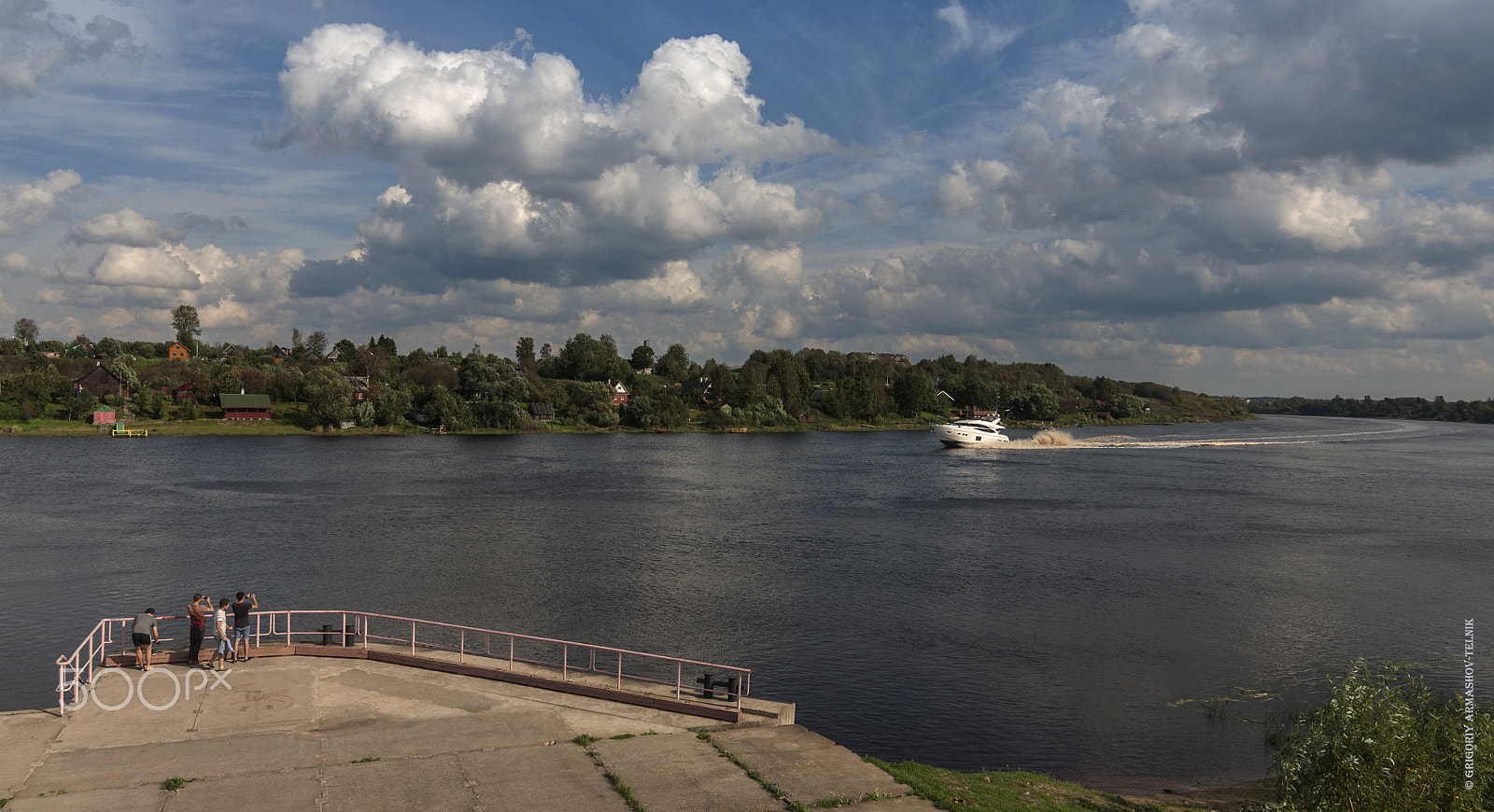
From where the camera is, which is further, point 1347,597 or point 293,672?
point 1347,597

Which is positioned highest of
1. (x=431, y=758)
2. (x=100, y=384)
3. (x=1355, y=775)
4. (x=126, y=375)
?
(x=126, y=375)

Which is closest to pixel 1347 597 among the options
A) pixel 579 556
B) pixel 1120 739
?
pixel 1120 739

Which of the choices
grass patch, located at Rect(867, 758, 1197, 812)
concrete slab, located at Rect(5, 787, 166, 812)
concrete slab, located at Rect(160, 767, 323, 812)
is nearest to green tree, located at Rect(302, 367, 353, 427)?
concrete slab, located at Rect(5, 787, 166, 812)

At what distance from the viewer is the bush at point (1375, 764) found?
1677cm

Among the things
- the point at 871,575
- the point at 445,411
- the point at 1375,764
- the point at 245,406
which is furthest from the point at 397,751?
the point at 245,406

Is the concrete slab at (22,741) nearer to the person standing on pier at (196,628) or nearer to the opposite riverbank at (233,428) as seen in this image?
the person standing on pier at (196,628)

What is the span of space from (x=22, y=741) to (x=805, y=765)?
667 inches

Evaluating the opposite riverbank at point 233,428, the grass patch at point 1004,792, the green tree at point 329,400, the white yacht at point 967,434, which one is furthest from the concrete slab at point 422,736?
the white yacht at point 967,434

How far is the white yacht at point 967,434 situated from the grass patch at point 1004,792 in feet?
443

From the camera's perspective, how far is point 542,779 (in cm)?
1678

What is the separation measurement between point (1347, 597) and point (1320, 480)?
232 feet

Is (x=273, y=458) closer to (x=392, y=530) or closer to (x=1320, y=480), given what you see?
(x=392, y=530)

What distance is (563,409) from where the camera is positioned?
177000 mm

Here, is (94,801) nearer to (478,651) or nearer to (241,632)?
(241,632)
